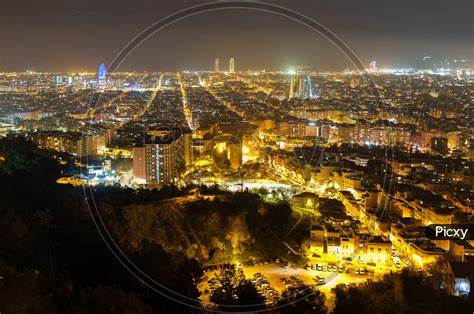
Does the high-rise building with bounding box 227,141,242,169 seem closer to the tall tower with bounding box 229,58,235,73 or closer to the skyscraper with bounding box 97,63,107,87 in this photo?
the skyscraper with bounding box 97,63,107,87

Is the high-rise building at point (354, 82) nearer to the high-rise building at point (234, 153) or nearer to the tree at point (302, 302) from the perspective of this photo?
the high-rise building at point (234, 153)

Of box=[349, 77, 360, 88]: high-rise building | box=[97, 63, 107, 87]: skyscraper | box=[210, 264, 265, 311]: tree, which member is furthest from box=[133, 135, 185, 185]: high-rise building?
box=[349, 77, 360, 88]: high-rise building

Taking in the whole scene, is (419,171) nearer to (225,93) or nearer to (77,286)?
(77,286)

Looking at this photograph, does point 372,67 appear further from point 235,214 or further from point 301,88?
point 235,214

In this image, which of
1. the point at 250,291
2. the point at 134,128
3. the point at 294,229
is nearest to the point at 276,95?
the point at 134,128

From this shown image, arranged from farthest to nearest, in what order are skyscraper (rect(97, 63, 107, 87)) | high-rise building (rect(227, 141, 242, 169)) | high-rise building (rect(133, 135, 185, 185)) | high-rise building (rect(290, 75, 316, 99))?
high-rise building (rect(290, 75, 316, 99))
skyscraper (rect(97, 63, 107, 87))
high-rise building (rect(227, 141, 242, 169))
high-rise building (rect(133, 135, 185, 185))

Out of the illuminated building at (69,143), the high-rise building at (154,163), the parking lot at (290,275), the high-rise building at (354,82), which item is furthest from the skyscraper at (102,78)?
the parking lot at (290,275)
